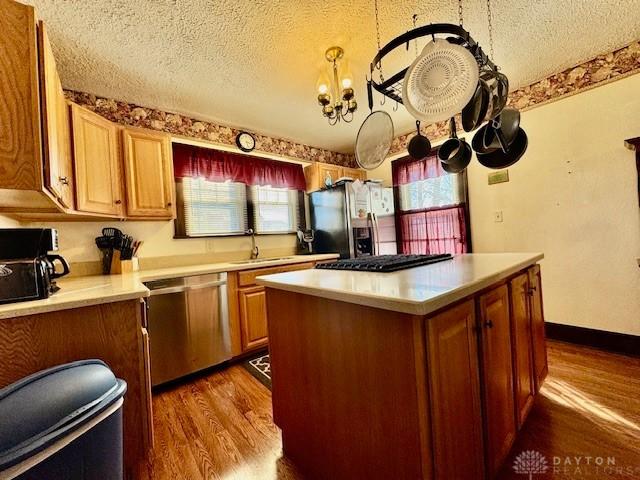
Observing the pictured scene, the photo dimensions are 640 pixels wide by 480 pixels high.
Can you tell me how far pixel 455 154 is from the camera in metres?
1.79

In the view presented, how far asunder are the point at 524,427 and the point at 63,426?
201 centimetres

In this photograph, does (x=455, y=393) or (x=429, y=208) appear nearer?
(x=455, y=393)

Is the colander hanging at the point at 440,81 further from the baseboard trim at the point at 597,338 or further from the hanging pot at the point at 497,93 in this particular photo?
the baseboard trim at the point at 597,338

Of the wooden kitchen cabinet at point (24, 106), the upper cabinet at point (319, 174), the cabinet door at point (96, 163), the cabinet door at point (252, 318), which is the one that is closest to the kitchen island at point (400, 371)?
the wooden kitchen cabinet at point (24, 106)

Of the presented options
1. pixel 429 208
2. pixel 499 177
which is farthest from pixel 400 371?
pixel 429 208


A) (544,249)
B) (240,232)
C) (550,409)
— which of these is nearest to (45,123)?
(240,232)

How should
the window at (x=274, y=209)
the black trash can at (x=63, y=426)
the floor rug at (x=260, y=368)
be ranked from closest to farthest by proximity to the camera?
the black trash can at (x=63, y=426), the floor rug at (x=260, y=368), the window at (x=274, y=209)

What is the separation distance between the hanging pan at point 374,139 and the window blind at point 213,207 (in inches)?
71.9

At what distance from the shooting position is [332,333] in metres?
1.07

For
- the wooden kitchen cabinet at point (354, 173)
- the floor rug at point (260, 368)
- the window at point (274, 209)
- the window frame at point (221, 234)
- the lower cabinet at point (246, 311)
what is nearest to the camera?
the floor rug at point (260, 368)

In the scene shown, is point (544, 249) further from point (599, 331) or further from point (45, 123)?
point (45, 123)

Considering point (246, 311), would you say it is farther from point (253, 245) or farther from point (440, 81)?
point (440, 81)

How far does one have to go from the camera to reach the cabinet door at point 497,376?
107cm

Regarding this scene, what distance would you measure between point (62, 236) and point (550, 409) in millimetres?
3622
